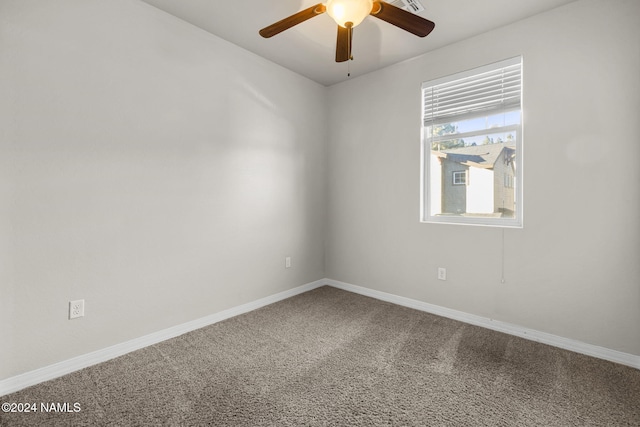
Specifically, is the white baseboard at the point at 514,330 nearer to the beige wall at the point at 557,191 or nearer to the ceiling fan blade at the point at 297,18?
the beige wall at the point at 557,191

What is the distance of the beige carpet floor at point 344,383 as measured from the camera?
5.20ft

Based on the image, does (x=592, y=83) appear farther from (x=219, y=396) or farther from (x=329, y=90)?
(x=219, y=396)

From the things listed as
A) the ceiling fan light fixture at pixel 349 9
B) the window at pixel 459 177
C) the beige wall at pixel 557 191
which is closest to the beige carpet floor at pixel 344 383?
the beige wall at pixel 557 191

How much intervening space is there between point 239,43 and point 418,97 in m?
1.77

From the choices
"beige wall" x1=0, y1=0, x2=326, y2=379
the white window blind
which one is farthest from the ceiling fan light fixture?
the white window blind

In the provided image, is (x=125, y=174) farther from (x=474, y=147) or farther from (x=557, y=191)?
(x=557, y=191)

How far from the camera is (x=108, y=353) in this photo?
2.13m

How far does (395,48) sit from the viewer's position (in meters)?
2.89

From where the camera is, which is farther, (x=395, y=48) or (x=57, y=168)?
(x=395, y=48)

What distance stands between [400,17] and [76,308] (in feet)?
8.64

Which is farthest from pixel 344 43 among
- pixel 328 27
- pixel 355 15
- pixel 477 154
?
pixel 477 154

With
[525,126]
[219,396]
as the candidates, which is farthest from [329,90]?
[219,396]

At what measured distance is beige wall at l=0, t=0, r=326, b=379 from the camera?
1.81 metres

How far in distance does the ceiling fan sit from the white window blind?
4.17 ft
